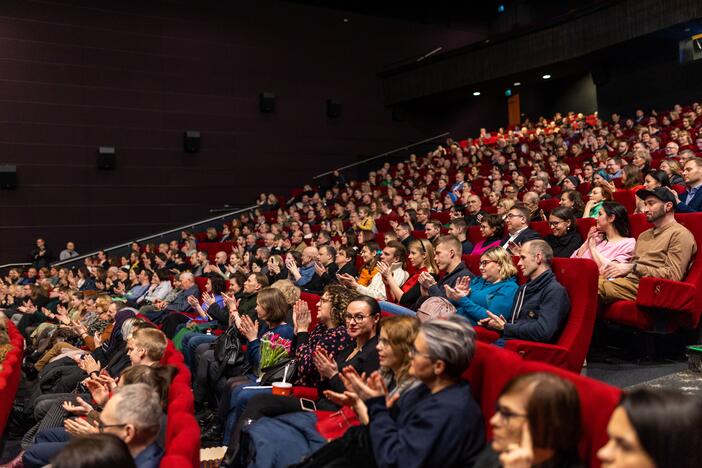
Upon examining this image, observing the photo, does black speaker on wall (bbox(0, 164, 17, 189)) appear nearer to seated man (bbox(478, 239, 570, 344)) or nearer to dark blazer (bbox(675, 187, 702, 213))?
seated man (bbox(478, 239, 570, 344))

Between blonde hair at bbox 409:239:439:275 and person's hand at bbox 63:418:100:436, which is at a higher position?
blonde hair at bbox 409:239:439:275

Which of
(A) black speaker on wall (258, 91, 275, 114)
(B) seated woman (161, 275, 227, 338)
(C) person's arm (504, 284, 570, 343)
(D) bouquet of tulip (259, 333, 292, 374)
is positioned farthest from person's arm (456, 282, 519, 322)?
(A) black speaker on wall (258, 91, 275, 114)

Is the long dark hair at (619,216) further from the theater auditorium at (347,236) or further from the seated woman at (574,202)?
the seated woman at (574,202)

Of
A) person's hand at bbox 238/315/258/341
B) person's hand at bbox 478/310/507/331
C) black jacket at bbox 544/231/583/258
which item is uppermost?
black jacket at bbox 544/231/583/258

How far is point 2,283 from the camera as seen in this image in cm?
566

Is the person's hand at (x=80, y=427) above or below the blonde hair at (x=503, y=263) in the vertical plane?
below

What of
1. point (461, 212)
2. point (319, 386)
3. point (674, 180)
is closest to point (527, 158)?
point (461, 212)

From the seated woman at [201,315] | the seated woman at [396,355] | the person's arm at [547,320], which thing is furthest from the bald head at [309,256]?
the seated woman at [396,355]

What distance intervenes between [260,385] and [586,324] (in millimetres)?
937

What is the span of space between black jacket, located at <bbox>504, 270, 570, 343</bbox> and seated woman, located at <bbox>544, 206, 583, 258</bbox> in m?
0.58

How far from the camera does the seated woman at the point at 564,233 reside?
7.61 ft

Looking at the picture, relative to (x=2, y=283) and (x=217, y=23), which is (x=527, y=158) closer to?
(x=217, y=23)

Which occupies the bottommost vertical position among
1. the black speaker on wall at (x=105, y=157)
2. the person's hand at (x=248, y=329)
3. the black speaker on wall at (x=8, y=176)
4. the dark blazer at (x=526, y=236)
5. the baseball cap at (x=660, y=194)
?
the person's hand at (x=248, y=329)

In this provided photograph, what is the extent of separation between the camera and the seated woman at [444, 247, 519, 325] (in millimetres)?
1907
